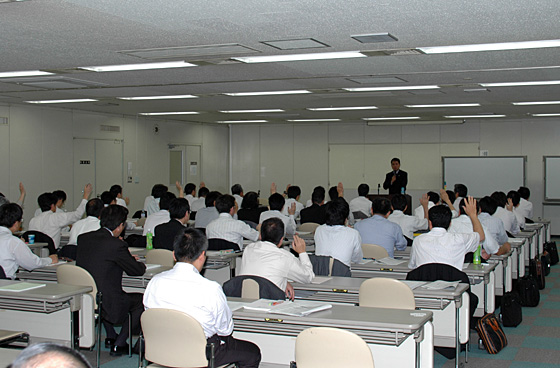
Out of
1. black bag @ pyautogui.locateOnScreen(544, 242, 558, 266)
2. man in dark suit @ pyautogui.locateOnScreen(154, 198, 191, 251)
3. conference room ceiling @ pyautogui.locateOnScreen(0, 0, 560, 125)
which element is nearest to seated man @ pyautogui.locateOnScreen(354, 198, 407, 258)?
conference room ceiling @ pyautogui.locateOnScreen(0, 0, 560, 125)

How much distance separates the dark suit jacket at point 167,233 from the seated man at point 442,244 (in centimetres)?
280

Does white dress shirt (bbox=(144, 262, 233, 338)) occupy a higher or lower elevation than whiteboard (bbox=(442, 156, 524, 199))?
lower

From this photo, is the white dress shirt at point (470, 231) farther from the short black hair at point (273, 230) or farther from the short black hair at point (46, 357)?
the short black hair at point (46, 357)

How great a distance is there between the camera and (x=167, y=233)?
731 cm

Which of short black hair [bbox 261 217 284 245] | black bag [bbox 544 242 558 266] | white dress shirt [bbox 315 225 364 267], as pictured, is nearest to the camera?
short black hair [bbox 261 217 284 245]

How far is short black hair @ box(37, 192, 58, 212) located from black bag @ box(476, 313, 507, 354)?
5636 millimetres

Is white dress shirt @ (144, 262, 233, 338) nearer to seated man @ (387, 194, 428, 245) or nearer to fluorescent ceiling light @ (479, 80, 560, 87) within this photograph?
seated man @ (387, 194, 428, 245)

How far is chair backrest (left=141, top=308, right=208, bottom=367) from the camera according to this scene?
12.0 ft

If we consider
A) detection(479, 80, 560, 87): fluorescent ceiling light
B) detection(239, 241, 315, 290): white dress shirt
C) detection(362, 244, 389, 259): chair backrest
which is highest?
detection(479, 80, 560, 87): fluorescent ceiling light

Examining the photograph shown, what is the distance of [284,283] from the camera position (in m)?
4.96

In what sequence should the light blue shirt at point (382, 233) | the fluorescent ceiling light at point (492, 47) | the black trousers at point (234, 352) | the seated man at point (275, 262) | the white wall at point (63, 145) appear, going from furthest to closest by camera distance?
1. the white wall at point (63, 145)
2. the light blue shirt at point (382, 233)
3. the fluorescent ceiling light at point (492, 47)
4. the seated man at point (275, 262)
5. the black trousers at point (234, 352)

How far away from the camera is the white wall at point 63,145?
38.2 feet

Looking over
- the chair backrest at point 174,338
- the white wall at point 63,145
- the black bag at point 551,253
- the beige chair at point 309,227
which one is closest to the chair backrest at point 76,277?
the chair backrest at point 174,338

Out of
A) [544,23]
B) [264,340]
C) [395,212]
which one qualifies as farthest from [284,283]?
[395,212]
